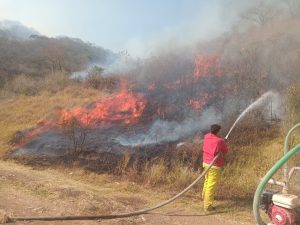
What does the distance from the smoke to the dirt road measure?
349 centimetres

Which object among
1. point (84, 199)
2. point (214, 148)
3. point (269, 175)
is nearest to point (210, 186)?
point (214, 148)

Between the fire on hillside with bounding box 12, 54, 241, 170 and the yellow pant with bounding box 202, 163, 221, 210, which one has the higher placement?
the fire on hillside with bounding box 12, 54, 241, 170

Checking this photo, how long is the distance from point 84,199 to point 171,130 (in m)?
6.94

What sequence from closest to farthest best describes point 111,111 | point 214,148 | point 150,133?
point 214,148 → point 150,133 → point 111,111

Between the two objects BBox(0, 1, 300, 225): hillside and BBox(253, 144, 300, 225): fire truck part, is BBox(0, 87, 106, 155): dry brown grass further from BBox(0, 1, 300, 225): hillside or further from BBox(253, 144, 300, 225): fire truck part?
BBox(253, 144, 300, 225): fire truck part

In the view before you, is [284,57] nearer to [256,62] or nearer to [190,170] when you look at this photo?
[256,62]

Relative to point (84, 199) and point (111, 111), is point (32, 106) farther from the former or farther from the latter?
point (84, 199)

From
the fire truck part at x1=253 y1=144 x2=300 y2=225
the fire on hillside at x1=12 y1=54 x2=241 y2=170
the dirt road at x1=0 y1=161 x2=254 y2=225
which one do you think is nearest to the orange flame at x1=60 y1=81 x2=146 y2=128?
the fire on hillside at x1=12 y1=54 x2=241 y2=170

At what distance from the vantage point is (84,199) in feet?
26.0

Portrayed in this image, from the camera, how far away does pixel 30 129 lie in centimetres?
1564

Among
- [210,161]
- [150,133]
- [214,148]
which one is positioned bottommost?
[210,161]

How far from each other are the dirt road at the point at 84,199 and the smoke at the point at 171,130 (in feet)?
11.4

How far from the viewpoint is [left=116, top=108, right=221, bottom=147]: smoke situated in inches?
535

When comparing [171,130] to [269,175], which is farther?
[171,130]
